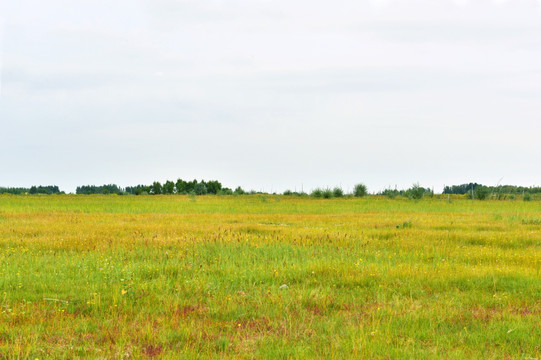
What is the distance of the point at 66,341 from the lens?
→ 587 cm

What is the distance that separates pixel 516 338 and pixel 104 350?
215 inches

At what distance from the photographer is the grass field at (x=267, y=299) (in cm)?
580

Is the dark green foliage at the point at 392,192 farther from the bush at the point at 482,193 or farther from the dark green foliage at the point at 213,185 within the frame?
the dark green foliage at the point at 213,185

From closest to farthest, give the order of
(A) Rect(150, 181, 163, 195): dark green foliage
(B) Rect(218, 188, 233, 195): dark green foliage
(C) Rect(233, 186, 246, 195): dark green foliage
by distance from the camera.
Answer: (C) Rect(233, 186, 246, 195): dark green foliage
(B) Rect(218, 188, 233, 195): dark green foliage
(A) Rect(150, 181, 163, 195): dark green foliage

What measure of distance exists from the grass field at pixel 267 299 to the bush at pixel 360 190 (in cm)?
3619

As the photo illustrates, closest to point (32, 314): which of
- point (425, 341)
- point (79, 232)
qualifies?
point (425, 341)

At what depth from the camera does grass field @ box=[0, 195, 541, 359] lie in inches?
228

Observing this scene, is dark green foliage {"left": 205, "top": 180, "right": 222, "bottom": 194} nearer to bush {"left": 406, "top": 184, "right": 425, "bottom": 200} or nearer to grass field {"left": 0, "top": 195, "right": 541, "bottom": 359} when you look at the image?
bush {"left": 406, "top": 184, "right": 425, "bottom": 200}

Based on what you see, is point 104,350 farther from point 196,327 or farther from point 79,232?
point 79,232

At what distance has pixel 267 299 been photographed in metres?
7.73

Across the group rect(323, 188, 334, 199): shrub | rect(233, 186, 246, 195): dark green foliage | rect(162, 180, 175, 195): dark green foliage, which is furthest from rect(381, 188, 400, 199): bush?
rect(162, 180, 175, 195): dark green foliage

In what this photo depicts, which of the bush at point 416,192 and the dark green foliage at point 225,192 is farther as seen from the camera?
the dark green foliage at point 225,192

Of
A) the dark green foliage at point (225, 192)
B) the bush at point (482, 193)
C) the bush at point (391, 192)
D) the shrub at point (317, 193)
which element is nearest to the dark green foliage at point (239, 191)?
the dark green foliage at point (225, 192)

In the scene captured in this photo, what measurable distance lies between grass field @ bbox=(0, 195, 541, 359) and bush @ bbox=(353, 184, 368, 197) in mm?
36189
